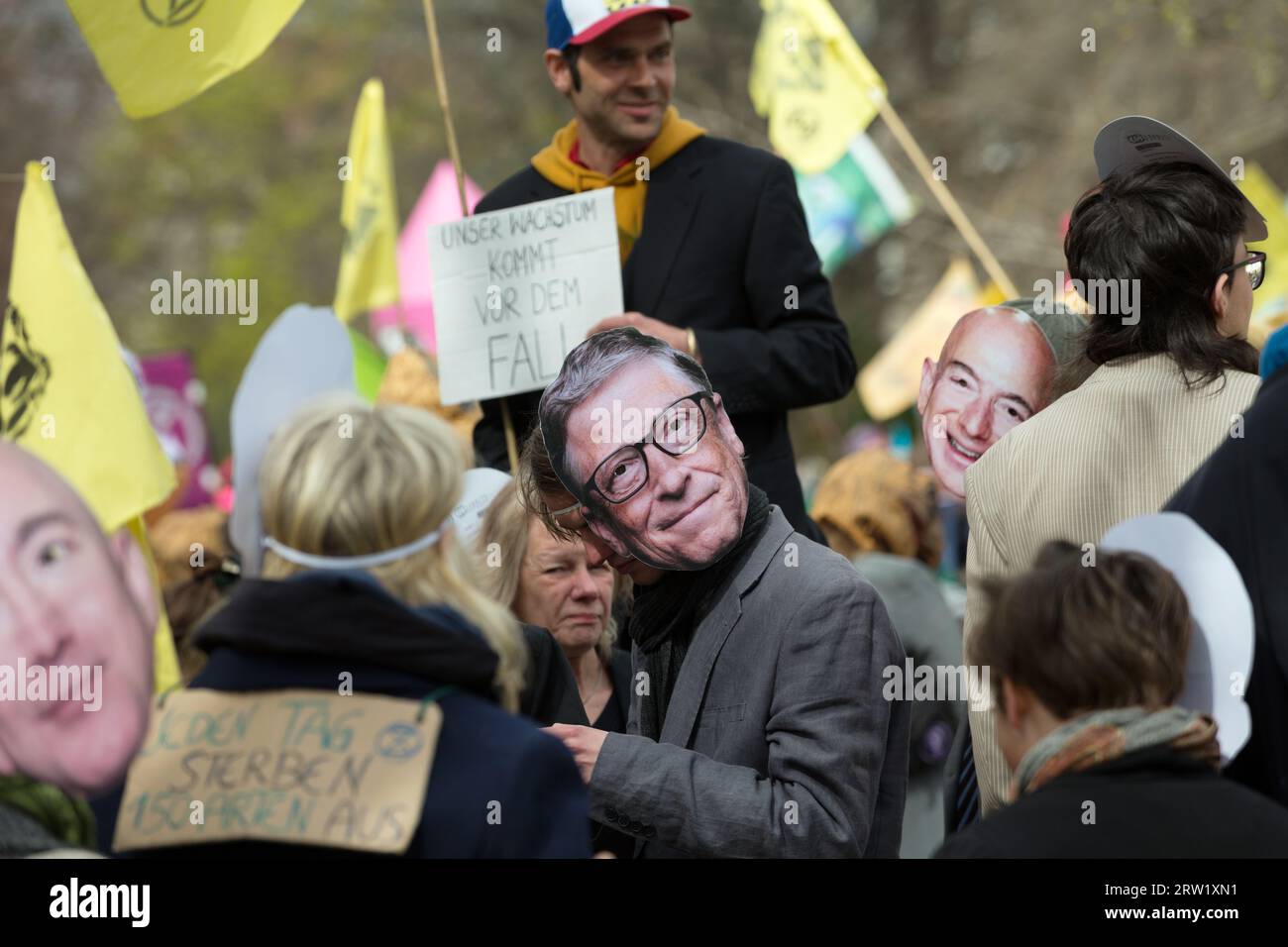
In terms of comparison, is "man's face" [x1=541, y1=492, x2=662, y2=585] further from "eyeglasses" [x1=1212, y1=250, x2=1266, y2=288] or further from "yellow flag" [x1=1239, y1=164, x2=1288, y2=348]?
"yellow flag" [x1=1239, y1=164, x2=1288, y2=348]

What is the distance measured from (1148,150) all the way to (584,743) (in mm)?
1561

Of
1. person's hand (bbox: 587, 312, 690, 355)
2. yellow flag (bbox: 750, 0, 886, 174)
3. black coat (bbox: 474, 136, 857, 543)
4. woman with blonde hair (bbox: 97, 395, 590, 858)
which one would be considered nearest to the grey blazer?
woman with blonde hair (bbox: 97, 395, 590, 858)

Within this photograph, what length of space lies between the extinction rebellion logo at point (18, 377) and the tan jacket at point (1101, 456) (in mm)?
2063

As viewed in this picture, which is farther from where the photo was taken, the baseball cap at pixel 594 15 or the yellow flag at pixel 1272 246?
the yellow flag at pixel 1272 246

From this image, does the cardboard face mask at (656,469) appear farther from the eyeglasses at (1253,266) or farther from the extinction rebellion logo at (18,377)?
the extinction rebellion logo at (18,377)

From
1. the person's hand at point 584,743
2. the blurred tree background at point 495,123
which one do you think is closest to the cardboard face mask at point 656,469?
the person's hand at point 584,743

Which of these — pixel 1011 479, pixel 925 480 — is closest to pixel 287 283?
pixel 925 480

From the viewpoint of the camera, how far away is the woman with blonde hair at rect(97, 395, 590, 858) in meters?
2.33

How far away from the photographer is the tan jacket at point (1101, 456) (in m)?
3.14

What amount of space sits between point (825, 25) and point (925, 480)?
2.11 meters

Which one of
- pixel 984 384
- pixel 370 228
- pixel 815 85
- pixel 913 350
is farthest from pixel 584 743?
pixel 913 350

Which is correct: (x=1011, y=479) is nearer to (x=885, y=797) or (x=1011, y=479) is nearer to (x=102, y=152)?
(x=885, y=797)

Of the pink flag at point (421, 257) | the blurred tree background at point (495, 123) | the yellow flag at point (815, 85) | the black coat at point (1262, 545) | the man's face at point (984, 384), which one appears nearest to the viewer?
the black coat at point (1262, 545)

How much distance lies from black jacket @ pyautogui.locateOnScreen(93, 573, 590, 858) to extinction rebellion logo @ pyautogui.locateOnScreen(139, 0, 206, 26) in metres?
2.36
